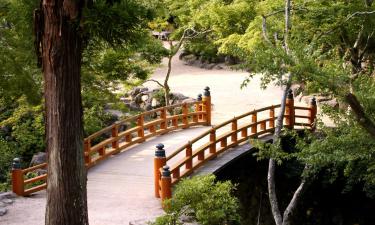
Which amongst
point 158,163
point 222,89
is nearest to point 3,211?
point 158,163

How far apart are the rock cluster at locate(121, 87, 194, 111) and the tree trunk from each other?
52.6 ft

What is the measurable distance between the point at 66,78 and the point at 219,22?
11142mm

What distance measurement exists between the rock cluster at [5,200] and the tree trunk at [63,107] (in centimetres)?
358

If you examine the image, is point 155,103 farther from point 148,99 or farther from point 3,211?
point 3,211

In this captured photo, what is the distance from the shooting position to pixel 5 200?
12586mm

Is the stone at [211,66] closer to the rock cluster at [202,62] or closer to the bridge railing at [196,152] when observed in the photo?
the rock cluster at [202,62]

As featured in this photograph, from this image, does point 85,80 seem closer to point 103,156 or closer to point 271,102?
point 103,156

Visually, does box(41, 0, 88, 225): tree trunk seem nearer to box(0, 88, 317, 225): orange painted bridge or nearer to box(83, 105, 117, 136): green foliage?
box(0, 88, 317, 225): orange painted bridge

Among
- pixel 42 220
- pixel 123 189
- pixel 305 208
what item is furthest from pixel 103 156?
pixel 305 208

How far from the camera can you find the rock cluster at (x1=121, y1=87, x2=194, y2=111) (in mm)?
25319

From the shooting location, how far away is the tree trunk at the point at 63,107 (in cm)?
836

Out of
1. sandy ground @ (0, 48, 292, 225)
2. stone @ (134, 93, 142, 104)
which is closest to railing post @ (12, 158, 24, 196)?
sandy ground @ (0, 48, 292, 225)

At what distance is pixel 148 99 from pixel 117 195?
13.1 metres

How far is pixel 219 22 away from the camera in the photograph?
19031 millimetres
